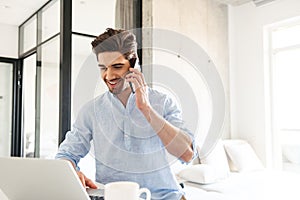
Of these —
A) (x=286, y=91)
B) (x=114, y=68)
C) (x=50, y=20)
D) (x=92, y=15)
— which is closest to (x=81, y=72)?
(x=92, y=15)

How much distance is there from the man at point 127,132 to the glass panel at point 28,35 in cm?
276

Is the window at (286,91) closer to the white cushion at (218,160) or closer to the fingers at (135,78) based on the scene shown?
the white cushion at (218,160)

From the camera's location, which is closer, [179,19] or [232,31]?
[179,19]

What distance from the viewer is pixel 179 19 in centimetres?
324

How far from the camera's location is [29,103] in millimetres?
3709

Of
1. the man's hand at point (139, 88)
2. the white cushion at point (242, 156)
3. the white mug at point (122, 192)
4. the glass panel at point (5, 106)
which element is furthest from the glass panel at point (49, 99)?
the white mug at point (122, 192)

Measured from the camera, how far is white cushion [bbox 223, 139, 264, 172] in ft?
10.2

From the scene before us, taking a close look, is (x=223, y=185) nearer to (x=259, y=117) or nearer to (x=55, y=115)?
(x=259, y=117)

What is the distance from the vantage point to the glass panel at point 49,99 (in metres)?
2.92

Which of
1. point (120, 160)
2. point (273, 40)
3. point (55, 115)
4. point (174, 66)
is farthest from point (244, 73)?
point (120, 160)

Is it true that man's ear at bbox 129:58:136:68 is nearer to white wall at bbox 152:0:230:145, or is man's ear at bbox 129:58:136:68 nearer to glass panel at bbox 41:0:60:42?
white wall at bbox 152:0:230:145

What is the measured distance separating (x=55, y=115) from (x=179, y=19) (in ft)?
5.24

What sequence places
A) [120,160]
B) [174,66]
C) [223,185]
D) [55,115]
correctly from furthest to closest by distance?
[174,66]
[55,115]
[223,185]
[120,160]

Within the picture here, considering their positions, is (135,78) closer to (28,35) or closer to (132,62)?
(132,62)
